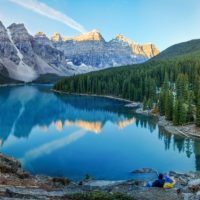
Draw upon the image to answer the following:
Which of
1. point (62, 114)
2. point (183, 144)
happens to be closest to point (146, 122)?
point (183, 144)

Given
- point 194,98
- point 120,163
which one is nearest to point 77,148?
point 120,163

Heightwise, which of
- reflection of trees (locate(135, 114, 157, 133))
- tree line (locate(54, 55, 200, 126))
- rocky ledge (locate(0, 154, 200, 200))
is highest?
tree line (locate(54, 55, 200, 126))

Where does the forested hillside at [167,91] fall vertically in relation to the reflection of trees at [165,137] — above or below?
above

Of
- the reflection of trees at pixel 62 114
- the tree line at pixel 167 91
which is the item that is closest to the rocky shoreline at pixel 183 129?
the tree line at pixel 167 91

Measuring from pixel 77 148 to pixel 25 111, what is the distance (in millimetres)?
73265

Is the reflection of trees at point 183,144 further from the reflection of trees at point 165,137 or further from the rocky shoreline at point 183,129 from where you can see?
the rocky shoreline at point 183,129

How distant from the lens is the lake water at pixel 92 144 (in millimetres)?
63594

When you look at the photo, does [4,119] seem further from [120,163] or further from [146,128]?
[120,163]

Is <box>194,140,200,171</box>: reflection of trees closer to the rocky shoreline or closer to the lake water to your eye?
the lake water

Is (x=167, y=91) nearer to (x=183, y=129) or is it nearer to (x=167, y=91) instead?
(x=167, y=91)

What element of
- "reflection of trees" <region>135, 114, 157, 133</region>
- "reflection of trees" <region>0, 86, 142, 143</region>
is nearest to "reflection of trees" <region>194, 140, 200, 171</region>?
"reflection of trees" <region>135, 114, 157, 133</region>

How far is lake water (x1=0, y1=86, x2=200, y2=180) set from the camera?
209 feet

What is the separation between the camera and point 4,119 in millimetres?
125875

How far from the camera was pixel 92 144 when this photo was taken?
83750 mm
